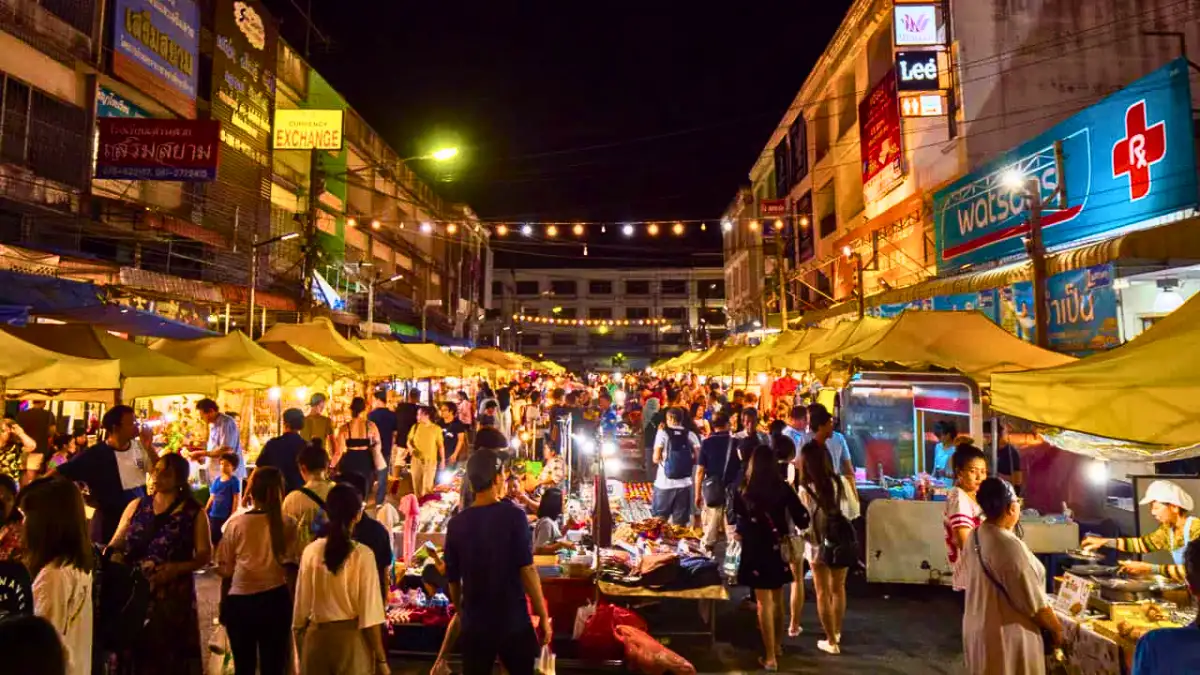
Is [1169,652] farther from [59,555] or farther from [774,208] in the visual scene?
[774,208]

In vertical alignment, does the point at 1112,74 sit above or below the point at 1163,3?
below

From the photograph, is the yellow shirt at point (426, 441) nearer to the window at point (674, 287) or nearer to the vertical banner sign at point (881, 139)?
the vertical banner sign at point (881, 139)

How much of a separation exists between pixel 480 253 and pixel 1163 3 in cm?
4620

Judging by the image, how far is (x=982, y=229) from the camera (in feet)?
43.7

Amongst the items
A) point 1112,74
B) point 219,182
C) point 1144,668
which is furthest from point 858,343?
point 219,182

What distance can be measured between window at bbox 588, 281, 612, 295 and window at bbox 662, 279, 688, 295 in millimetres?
5990

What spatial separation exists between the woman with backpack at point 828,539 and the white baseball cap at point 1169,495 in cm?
223

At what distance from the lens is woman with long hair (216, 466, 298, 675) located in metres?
4.11

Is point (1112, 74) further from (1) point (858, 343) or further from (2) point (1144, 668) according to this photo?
(2) point (1144, 668)

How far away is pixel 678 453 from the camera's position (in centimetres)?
912

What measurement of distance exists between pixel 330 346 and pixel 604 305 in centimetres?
6174

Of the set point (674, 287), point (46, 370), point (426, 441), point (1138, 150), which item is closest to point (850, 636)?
point (426, 441)

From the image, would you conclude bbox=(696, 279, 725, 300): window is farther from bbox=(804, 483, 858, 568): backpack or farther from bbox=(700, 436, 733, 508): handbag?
bbox=(804, 483, 858, 568): backpack

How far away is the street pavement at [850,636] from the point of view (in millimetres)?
5652
